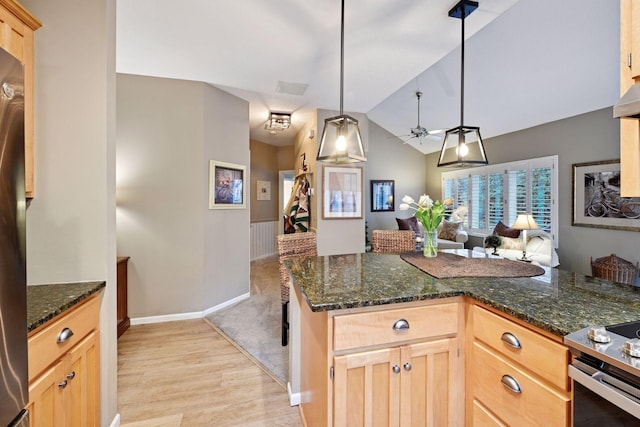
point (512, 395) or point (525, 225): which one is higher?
point (525, 225)

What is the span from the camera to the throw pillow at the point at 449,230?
6246 mm

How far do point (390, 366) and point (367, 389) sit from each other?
139 mm

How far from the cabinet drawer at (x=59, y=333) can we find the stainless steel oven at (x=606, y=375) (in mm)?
1847

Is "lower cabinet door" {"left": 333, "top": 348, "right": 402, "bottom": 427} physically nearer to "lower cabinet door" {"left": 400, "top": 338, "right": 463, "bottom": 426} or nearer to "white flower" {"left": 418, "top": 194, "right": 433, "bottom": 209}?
"lower cabinet door" {"left": 400, "top": 338, "right": 463, "bottom": 426}

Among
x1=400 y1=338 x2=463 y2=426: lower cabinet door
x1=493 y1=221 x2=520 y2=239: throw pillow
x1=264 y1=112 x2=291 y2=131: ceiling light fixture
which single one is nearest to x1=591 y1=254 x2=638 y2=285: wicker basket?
x1=493 y1=221 x2=520 y2=239: throw pillow

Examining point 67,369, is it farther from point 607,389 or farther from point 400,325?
point 607,389

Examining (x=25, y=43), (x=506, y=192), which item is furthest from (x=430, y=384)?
(x=506, y=192)

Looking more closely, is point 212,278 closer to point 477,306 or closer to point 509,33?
Result: point 477,306

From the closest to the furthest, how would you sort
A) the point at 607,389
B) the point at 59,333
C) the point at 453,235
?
the point at 607,389
the point at 59,333
the point at 453,235

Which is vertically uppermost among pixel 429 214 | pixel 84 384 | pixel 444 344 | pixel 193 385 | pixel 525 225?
pixel 429 214

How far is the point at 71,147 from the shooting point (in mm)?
1519

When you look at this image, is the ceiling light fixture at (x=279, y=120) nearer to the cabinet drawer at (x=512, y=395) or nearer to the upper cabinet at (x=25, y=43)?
the upper cabinet at (x=25, y=43)

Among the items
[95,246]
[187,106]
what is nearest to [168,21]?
[187,106]

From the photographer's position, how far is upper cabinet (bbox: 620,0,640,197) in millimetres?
943
